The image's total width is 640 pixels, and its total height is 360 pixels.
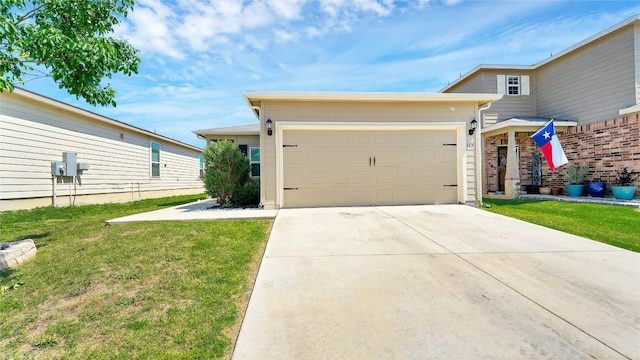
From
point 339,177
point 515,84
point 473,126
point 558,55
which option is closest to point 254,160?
point 339,177

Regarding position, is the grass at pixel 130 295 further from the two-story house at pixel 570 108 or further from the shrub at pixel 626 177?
the shrub at pixel 626 177

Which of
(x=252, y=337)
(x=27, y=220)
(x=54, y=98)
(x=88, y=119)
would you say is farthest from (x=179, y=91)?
(x=252, y=337)

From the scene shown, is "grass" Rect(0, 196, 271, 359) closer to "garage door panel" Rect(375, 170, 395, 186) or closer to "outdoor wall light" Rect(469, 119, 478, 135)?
"garage door panel" Rect(375, 170, 395, 186)

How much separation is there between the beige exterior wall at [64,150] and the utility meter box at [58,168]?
0.40ft

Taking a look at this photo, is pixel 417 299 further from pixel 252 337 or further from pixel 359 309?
pixel 252 337

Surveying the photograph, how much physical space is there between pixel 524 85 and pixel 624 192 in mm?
5925

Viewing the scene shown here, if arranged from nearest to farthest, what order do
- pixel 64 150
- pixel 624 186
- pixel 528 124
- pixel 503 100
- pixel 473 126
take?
pixel 473 126 → pixel 624 186 → pixel 64 150 → pixel 528 124 → pixel 503 100

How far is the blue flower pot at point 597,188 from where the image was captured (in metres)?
9.58

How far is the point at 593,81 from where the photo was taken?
10281 millimetres

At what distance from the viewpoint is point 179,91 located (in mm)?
12219

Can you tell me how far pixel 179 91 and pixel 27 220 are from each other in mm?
7348

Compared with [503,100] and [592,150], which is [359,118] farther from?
[592,150]

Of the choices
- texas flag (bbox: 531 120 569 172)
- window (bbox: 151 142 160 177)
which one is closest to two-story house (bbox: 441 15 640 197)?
texas flag (bbox: 531 120 569 172)

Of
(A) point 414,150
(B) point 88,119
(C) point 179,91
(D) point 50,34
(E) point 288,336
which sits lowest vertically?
(E) point 288,336
